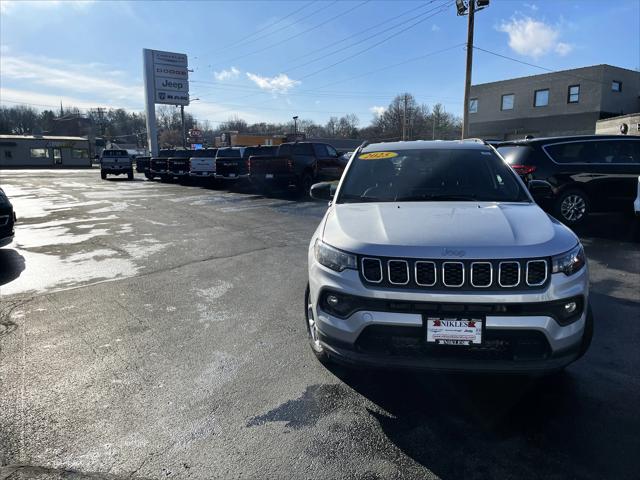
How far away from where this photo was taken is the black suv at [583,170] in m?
A: 8.45

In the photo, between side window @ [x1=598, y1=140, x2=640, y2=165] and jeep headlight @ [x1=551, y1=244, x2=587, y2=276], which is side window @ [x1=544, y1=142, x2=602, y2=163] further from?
jeep headlight @ [x1=551, y1=244, x2=587, y2=276]

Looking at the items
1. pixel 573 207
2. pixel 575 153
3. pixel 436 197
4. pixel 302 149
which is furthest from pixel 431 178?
pixel 302 149

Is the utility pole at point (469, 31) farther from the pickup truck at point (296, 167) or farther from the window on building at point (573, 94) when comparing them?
the window on building at point (573, 94)

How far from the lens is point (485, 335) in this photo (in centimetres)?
252

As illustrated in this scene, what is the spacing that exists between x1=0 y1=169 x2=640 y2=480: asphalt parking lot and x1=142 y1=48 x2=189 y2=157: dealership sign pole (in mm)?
44608

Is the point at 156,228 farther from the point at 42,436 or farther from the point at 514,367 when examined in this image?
the point at 514,367

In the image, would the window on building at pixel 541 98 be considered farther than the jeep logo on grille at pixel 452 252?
Yes

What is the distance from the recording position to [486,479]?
7.45 ft

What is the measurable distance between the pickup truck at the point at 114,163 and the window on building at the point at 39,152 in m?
39.2

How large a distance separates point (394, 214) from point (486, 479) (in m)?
1.75

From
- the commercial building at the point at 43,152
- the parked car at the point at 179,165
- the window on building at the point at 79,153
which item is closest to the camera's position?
the parked car at the point at 179,165

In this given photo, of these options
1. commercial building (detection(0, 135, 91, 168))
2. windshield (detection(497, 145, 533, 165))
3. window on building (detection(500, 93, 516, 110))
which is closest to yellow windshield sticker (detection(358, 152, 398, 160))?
windshield (detection(497, 145, 533, 165))

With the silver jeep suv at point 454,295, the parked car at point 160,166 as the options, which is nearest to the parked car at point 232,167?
the parked car at point 160,166

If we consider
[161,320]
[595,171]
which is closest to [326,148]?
[595,171]
